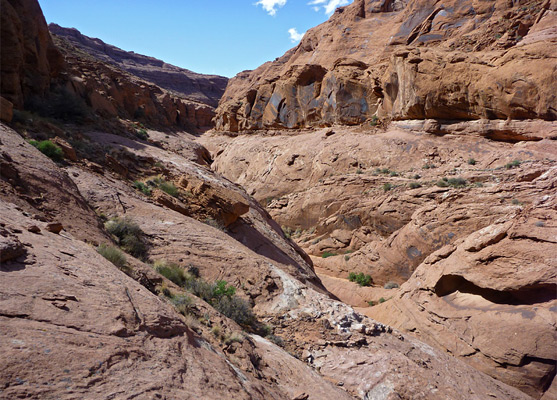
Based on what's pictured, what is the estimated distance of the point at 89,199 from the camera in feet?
28.1

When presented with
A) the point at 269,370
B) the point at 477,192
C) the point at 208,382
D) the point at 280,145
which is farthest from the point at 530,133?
the point at 208,382

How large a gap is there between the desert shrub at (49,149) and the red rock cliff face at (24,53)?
492 cm

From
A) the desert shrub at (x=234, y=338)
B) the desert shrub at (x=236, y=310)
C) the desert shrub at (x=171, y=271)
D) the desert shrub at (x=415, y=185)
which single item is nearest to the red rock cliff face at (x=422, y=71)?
the desert shrub at (x=415, y=185)

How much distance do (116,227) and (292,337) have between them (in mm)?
4611

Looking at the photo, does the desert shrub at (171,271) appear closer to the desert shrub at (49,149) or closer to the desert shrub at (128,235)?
the desert shrub at (128,235)

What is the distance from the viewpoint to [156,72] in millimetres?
85812

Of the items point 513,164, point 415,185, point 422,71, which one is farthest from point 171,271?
point 422,71

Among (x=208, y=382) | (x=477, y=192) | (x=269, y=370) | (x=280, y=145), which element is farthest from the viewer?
(x=280, y=145)

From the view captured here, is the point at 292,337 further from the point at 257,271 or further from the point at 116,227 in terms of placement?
the point at 116,227

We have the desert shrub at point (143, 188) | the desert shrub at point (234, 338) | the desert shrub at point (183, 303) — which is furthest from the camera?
the desert shrub at point (143, 188)

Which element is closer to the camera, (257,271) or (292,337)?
(292,337)

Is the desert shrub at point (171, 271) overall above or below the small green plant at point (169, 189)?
below

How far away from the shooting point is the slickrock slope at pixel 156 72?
271 ft

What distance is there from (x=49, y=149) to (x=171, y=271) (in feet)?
18.3
